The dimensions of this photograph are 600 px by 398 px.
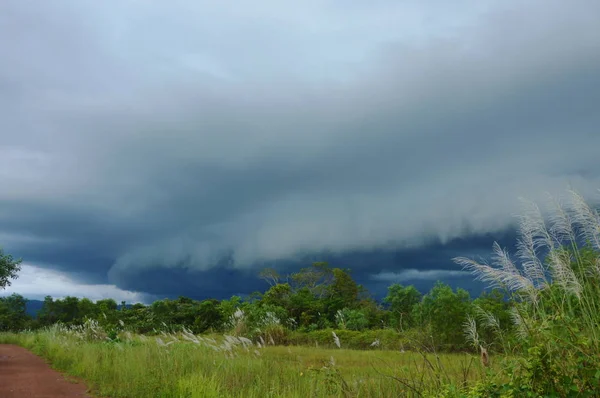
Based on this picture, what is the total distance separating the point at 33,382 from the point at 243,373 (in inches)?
246

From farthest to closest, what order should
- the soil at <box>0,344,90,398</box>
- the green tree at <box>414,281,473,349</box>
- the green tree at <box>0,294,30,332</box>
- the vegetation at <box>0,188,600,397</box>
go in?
the green tree at <box>0,294,30,332</box>, the green tree at <box>414,281,473,349</box>, the soil at <box>0,344,90,398</box>, the vegetation at <box>0,188,600,397</box>

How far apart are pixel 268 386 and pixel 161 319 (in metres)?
26.9

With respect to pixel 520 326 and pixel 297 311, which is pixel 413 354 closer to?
pixel 520 326

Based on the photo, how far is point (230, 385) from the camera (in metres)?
7.88

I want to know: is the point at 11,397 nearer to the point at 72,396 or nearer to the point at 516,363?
the point at 72,396

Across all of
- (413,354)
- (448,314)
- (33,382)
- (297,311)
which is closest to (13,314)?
(297,311)

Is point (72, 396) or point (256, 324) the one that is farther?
point (256, 324)

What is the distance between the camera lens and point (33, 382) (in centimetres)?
1140

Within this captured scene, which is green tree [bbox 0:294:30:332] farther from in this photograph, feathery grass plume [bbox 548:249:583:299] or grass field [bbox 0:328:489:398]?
feathery grass plume [bbox 548:249:583:299]

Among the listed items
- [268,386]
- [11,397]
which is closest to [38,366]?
[11,397]

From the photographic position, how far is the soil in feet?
32.4

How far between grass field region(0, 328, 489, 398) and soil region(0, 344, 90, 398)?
1.38 ft

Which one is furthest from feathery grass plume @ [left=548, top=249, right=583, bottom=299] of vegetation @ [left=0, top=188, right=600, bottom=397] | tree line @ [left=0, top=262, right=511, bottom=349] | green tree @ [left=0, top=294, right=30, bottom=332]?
green tree @ [left=0, top=294, right=30, bottom=332]

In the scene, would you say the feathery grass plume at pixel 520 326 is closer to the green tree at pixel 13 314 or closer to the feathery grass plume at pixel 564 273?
the feathery grass plume at pixel 564 273
